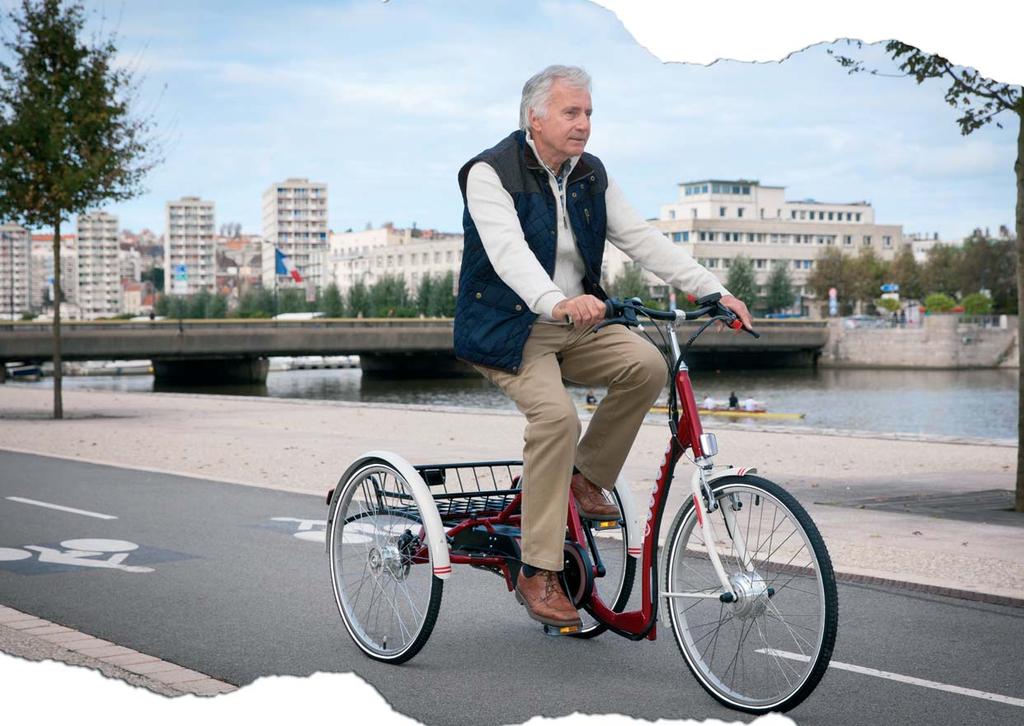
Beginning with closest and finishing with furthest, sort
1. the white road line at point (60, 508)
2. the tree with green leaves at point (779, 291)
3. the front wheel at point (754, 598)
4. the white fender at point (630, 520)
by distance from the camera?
the front wheel at point (754, 598)
the white fender at point (630, 520)
the white road line at point (60, 508)
the tree with green leaves at point (779, 291)

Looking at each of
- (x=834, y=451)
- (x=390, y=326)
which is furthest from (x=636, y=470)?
(x=390, y=326)

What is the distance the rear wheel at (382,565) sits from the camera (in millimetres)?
4719

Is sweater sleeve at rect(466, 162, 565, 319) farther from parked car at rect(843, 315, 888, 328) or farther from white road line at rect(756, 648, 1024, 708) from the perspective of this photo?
parked car at rect(843, 315, 888, 328)

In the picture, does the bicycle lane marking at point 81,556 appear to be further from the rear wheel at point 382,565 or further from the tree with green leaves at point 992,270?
the tree with green leaves at point 992,270

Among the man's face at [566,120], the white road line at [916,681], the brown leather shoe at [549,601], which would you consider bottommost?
the white road line at [916,681]

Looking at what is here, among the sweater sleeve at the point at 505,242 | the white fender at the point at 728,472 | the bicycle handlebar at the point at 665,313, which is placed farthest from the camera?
the sweater sleeve at the point at 505,242

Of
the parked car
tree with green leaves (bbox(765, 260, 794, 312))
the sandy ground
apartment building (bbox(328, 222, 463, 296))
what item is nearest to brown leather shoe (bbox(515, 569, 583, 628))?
the sandy ground

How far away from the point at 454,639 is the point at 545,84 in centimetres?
213

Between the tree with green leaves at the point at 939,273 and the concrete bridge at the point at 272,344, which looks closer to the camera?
the concrete bridge at the point at 272,344

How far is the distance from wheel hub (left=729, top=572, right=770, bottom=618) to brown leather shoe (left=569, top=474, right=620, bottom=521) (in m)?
0.70

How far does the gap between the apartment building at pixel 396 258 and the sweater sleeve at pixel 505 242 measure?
393ft

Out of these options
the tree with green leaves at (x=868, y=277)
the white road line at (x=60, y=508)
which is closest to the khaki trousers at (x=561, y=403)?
the white road line at (x=60, y=508)

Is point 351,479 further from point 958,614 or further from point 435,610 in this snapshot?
point 958,614

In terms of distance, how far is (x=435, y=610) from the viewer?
4.61m
